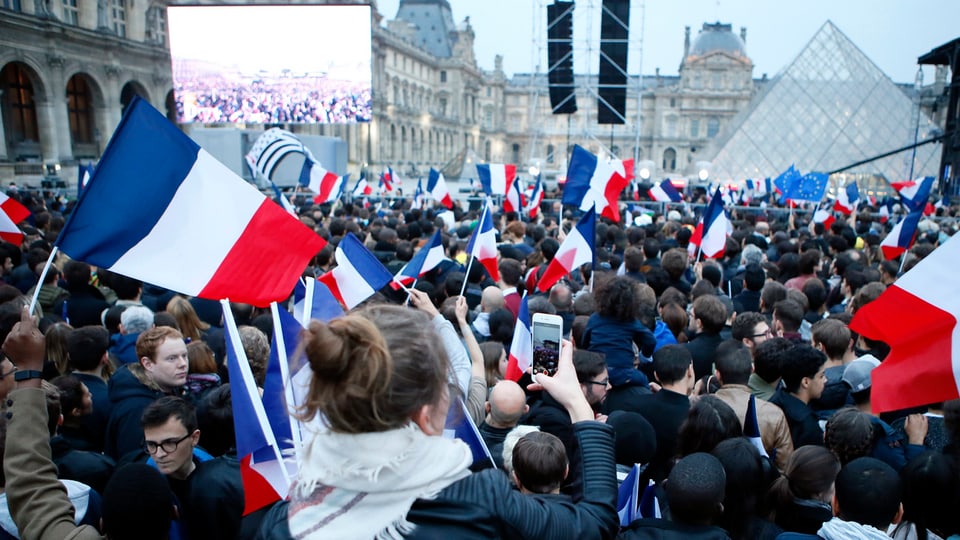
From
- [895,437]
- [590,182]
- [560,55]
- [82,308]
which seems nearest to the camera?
[895,437]

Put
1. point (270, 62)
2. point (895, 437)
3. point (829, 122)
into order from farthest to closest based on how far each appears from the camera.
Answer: point (829, 122), point (270, 62), point (895, 437)

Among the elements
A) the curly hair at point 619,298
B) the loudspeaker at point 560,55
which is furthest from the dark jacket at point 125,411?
the loudspeaker at point 560,55

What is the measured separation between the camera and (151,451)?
7.84 ft

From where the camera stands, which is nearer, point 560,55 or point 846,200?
point 846,200

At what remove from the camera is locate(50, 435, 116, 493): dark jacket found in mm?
2518

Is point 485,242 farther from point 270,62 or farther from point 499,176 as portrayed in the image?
point 270,62

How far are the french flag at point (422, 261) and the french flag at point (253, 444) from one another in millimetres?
2676

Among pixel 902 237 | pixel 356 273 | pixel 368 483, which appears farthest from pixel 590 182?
pixel 368 483

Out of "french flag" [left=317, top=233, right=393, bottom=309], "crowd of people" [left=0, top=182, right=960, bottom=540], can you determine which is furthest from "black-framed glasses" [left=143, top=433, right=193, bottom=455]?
"french flag" [left=317, top=233, right=393, bottom=309]

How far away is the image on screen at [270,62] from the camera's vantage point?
29.0 metres

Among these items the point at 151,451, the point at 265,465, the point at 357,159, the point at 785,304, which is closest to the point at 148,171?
the point at 151,451

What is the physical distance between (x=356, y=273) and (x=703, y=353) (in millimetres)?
2255

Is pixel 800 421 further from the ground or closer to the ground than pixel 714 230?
closer to the ground

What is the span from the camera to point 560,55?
77.9 feet
